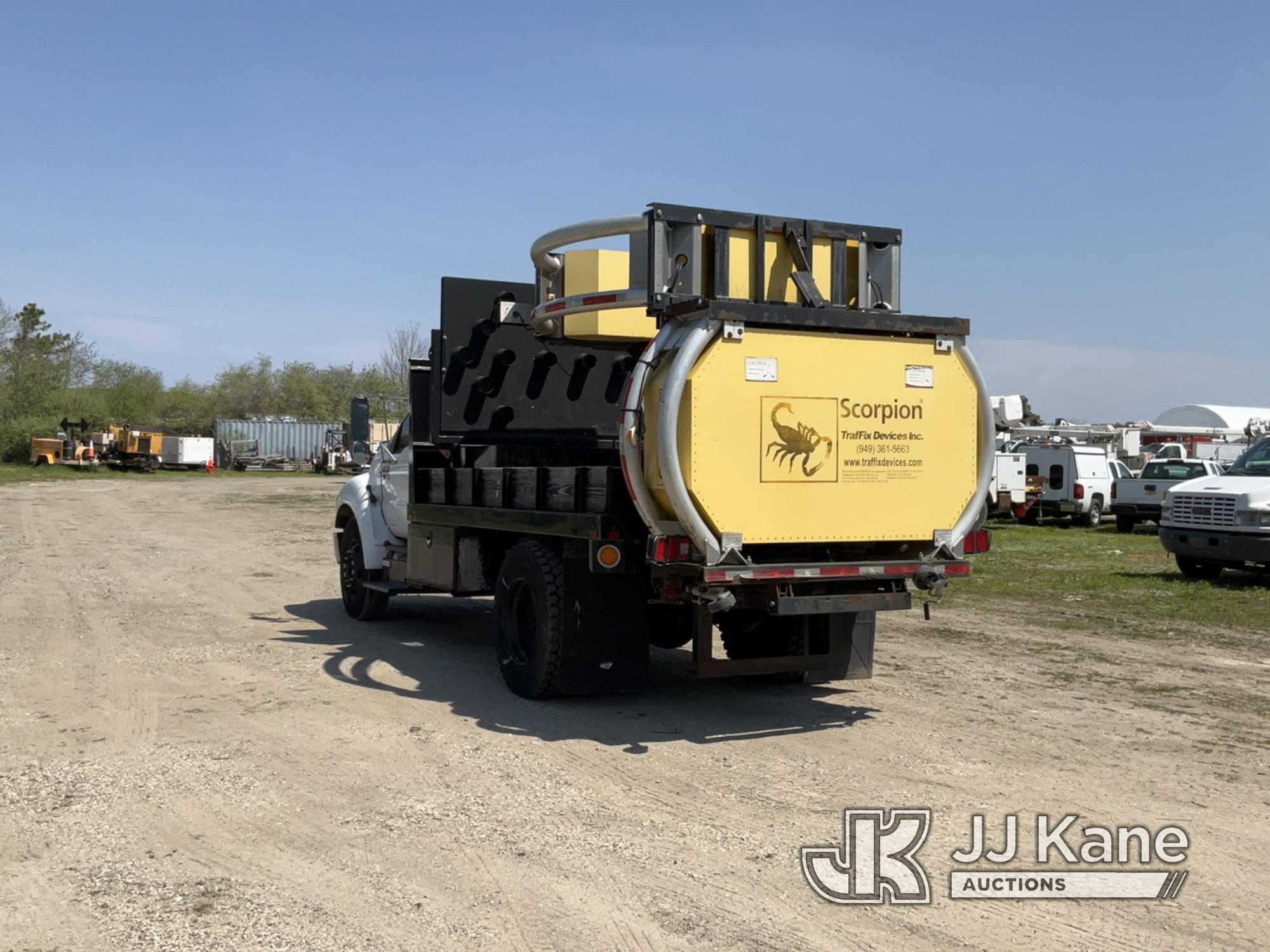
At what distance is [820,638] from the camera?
845 cm

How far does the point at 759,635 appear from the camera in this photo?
29.3 ft

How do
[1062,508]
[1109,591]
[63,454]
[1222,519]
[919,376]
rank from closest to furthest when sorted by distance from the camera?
[919,376], [1222,519], [1109,591], [1062,508], [63,454]

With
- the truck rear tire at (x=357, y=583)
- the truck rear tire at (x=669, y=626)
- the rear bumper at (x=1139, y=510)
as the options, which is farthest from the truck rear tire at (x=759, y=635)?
the rear bumper at (x=1139, y=510)

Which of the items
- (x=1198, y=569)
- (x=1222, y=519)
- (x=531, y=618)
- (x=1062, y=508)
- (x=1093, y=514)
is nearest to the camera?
(x=531, y=618)

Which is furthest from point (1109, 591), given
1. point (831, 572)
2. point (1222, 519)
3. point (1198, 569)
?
point (831, 572)

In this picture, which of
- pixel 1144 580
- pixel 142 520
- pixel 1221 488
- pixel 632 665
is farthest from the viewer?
pixel 142 520

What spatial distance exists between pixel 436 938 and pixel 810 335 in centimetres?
426

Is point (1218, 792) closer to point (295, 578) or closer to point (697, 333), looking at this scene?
point (697, 333)

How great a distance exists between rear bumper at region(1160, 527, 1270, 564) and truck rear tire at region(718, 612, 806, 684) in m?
8.79

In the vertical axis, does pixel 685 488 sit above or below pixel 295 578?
above

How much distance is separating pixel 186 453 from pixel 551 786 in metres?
58.0

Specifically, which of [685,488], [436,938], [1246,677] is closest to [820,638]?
[685,488]

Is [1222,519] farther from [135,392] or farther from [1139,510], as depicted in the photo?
[135,392]

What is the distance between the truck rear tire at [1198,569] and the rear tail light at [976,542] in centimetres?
1038
